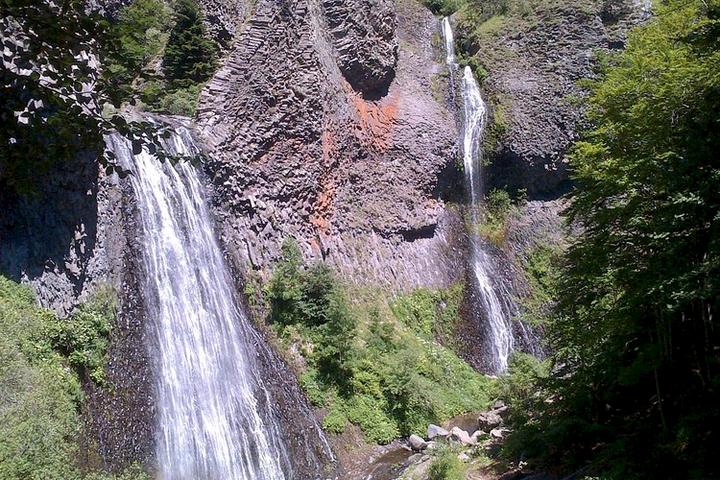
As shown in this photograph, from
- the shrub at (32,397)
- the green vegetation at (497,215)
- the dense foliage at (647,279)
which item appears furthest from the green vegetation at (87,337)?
the green vegetation at (497,215)

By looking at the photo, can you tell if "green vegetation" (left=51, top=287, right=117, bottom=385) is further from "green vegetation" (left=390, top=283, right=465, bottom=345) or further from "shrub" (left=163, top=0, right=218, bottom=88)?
"green vegetation" (left=390, top=283, right=465, bottom=345)

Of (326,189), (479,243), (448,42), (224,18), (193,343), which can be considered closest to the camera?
(193,343)

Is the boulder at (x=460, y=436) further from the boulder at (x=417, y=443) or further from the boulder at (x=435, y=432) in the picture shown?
the boulder at (x=417, y=443)

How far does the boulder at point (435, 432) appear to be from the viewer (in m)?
14.4

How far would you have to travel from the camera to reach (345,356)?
15453 millimetres

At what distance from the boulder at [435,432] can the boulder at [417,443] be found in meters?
0.26

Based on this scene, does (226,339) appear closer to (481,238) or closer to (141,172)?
(141,172)

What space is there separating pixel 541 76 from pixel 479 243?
912 centimetres

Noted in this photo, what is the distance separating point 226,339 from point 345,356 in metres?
3.15

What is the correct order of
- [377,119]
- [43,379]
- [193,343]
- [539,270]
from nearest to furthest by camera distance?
[43,379] → [193,343] → [377,119] → [539,270]

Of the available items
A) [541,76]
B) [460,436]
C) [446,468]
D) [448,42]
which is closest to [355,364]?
[460,436]

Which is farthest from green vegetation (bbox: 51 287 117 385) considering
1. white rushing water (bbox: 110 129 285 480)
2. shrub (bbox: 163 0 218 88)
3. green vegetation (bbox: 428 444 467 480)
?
shrub (bbox: 163 0 218 88)

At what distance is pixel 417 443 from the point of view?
1430 centimetres

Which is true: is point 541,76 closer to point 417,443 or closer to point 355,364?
point 355,364
